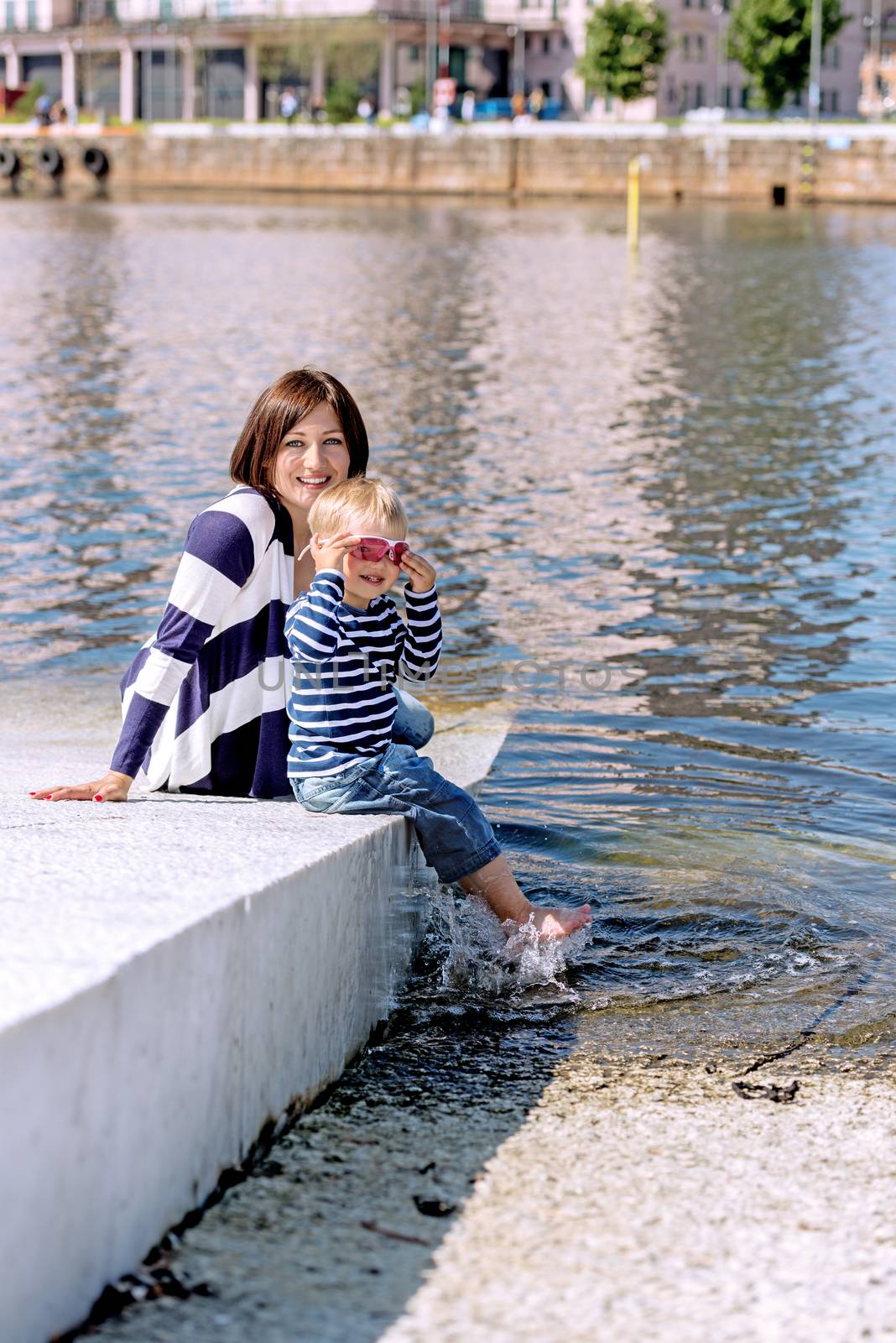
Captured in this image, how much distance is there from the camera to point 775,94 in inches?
2852

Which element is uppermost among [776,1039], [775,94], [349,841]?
[775,94]

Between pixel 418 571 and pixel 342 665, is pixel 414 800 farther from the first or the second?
pixel 418 571

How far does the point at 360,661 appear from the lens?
457cm

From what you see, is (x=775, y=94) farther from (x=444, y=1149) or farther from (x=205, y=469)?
(x=444, y=1149)

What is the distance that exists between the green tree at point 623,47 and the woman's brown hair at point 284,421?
245 ft

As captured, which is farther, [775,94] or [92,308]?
[775,94]

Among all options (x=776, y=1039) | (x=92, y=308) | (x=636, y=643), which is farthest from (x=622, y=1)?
(x=776, y=1039)

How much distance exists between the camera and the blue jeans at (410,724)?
15.9 feet

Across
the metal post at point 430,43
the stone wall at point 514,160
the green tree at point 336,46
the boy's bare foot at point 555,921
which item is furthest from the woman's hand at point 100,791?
the green tree at point 336,46

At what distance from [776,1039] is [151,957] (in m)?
2.13

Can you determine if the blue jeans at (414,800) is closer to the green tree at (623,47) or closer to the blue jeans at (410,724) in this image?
the blue jeans at (410,724)

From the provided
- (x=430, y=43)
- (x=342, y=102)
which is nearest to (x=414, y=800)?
(x=342, y=102)

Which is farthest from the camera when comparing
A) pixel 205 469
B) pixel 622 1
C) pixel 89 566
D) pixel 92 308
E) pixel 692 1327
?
pixel 622 1

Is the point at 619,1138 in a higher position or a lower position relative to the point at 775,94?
lower
